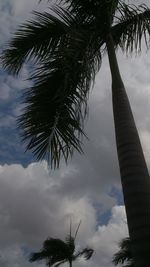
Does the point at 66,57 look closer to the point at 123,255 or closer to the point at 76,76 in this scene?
the point at 76,76

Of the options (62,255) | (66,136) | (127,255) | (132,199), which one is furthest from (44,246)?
(132,199)

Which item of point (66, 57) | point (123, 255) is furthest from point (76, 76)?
point (123, 255)

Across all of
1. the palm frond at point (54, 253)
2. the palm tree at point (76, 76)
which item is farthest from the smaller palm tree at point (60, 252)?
the palm tree at point (76, 76)

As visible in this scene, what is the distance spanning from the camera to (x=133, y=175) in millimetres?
4191

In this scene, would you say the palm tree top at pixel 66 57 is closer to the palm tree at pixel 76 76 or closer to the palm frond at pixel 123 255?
the palm tree at pixel 76 76

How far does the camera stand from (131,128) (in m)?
4.66

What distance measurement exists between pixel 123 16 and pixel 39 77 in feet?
5.84

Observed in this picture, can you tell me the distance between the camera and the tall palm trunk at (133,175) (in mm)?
3754

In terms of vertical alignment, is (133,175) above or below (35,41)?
below

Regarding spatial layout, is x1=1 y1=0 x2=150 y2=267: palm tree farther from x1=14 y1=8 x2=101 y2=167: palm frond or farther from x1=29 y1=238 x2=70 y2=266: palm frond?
x1=29 y1=238 x2=70 y2=266: palm frond

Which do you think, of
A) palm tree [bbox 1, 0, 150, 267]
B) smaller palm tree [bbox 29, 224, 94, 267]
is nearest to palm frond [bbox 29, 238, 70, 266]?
smaller palm tree [bbox 29, 224, 94, 267]

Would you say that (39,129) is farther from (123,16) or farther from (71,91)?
(123,16)

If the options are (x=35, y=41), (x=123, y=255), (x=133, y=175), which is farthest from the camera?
(x=123, y=255)

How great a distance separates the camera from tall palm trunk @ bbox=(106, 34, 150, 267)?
12.3 ft
